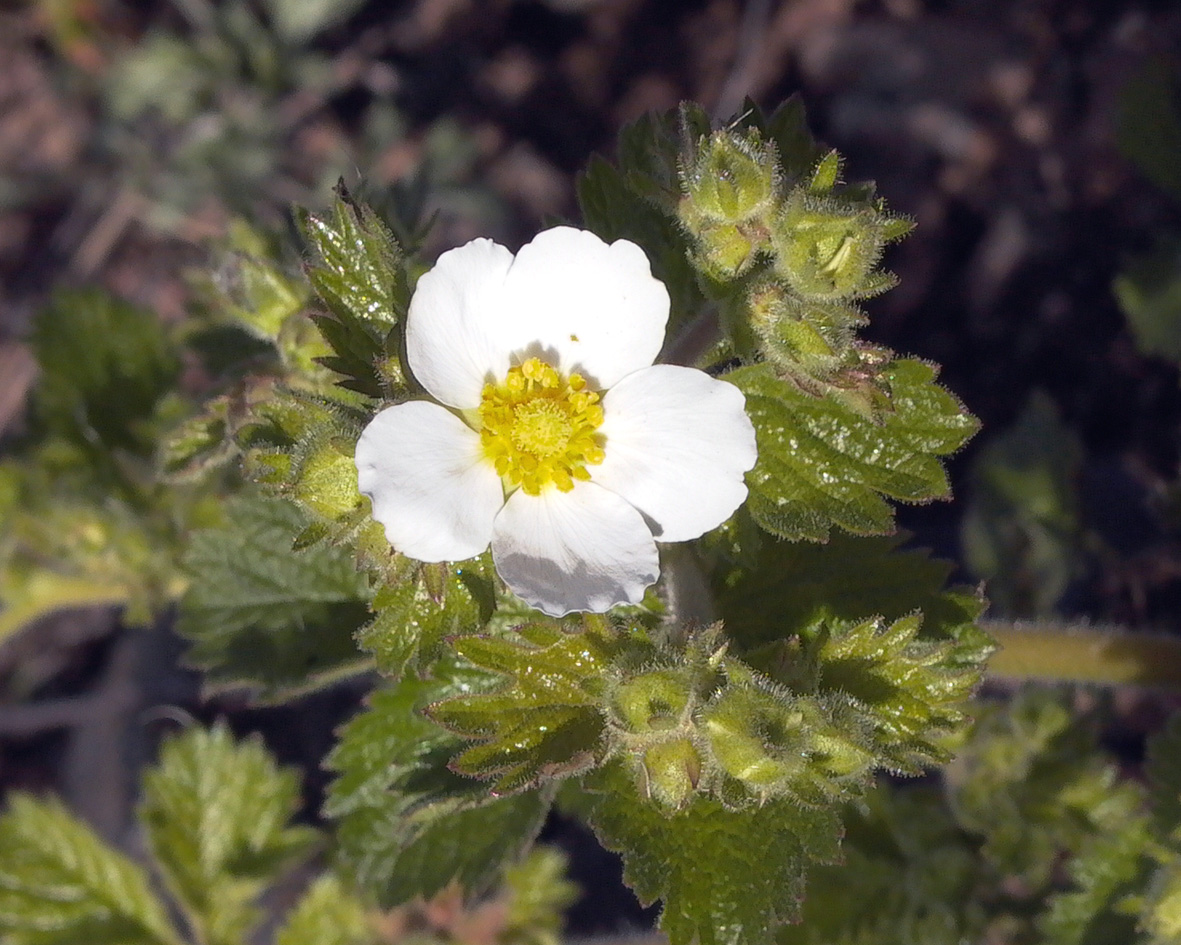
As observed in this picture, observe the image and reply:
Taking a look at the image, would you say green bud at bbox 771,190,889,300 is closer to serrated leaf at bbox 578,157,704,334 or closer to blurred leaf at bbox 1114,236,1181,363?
serrated leaf at bbox 578,157,704,334

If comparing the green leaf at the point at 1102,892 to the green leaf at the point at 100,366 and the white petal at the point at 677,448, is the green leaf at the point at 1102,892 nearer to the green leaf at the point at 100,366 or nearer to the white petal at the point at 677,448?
the white petal at the point at 677,448

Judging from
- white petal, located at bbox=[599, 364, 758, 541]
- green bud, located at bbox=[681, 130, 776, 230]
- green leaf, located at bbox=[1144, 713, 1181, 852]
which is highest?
green bud, located at bbox=[681, 130, 776, 230]

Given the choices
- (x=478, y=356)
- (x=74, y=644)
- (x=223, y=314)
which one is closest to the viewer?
(x=478, y=356)

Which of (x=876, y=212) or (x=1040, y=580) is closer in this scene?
(x=876, y=212)

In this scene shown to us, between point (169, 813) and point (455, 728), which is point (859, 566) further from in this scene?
point (169, 813)

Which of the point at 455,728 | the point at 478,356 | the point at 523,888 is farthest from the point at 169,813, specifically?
the point at 478,356

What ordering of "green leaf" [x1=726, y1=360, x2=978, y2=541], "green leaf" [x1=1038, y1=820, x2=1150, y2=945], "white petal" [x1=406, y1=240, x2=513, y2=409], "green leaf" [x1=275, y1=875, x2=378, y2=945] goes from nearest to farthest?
"white petal" [x1=406, y1=240, x2=513, y2=409]
"green leaf" [x1=726, y1=360, x2=978, y2=541]
"green leaf" [x1=1038, y1=820, x2=1150, y2=945]
"green leaf" [x1=275, y1=875, x2=378, y2=945]

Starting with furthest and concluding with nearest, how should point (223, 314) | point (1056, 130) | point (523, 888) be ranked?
1. point (1056, 130)
2. point (523, 888)
3. point (223, 314)

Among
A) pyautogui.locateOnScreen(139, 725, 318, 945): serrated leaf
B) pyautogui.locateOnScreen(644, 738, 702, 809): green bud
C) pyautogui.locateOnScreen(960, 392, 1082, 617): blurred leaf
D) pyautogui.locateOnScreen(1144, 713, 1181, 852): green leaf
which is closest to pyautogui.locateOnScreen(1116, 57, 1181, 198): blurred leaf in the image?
pyautogui.locateOnScreen(960, 392, 1082, 617): blurred leaf
